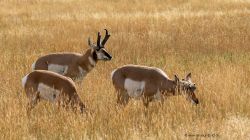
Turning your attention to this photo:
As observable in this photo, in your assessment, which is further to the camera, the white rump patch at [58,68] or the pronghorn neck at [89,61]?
the pronghorn neck at [89,61]

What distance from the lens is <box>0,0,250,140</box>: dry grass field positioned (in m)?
6.21

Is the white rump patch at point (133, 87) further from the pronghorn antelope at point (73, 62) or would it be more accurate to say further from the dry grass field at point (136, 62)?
the pronghorn antelope at point (73, 62)

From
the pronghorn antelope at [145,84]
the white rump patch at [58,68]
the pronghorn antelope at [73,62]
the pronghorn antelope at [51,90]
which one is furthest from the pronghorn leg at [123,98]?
the white rump patch at [58,68]

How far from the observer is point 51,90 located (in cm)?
693

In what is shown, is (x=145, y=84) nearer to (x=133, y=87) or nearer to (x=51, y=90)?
(x=133, y=87)

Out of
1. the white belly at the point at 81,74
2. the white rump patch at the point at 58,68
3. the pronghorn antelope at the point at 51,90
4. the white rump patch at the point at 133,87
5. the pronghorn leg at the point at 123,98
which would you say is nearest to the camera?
the pronghorn antelope at the point at 51,90

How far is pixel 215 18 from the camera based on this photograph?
18.1 metres

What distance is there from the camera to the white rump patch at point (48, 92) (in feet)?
22.7

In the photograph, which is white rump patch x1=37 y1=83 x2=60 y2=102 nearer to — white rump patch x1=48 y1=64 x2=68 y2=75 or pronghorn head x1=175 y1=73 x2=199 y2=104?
pronghorn head x1=175 y1=73 x2=199 y2=104

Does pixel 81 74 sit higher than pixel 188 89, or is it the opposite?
pixel 81 74

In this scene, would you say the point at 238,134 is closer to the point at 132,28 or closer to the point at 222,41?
the point at 222,41

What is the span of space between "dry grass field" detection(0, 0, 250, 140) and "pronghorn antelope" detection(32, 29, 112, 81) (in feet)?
0.89

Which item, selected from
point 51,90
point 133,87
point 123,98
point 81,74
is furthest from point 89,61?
point 51,90

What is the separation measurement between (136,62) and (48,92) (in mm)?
4774
